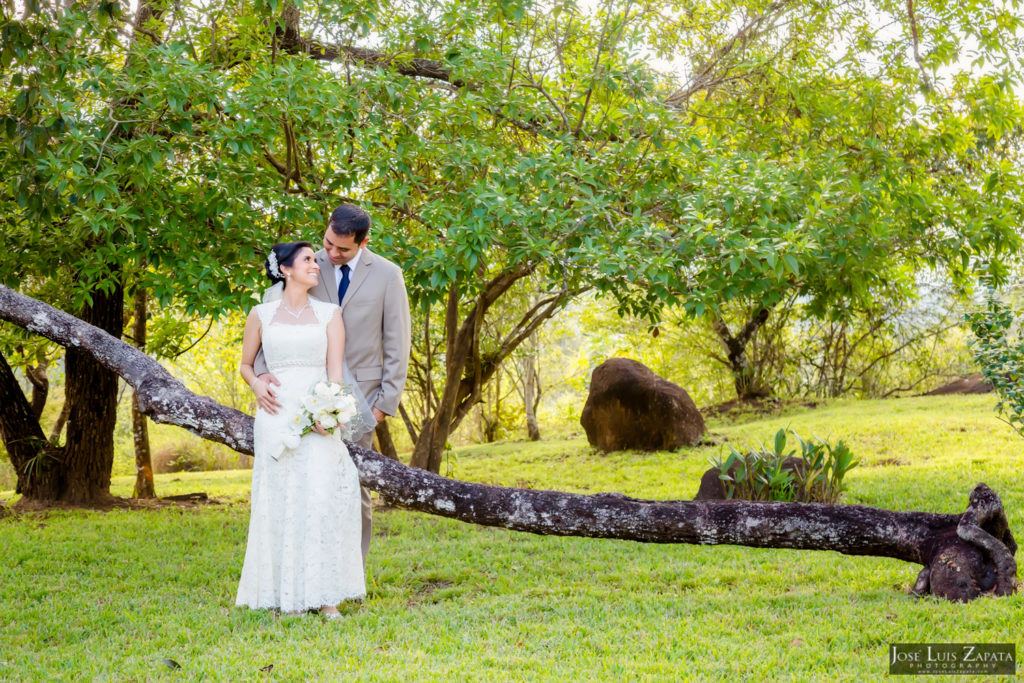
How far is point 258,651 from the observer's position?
13.1 ft

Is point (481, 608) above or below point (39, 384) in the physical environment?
below

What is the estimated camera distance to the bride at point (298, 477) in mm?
4516

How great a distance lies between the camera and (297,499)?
4.53 meters

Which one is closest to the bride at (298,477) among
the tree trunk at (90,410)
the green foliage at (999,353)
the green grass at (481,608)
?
the green grass at (481,608)

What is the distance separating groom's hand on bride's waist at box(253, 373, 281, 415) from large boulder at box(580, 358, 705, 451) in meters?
9.30

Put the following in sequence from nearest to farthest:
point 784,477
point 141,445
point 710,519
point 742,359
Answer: point 710,519 → point 784,477 → point 141,445 → point 742,359

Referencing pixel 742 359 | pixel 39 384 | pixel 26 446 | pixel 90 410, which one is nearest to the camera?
pixel 26 446

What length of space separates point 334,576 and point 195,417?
1.28 metres

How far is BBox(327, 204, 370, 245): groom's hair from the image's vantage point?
4668 millimetres

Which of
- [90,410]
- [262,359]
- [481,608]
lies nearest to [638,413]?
[90,410]

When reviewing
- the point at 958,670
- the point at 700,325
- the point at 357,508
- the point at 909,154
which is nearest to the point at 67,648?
the point at 357,508

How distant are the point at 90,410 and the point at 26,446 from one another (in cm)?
72

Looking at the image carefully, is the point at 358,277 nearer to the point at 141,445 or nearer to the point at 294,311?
the point at 294,311

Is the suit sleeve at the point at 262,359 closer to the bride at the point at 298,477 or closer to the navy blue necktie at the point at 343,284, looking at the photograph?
the bride at the point at 298,477
